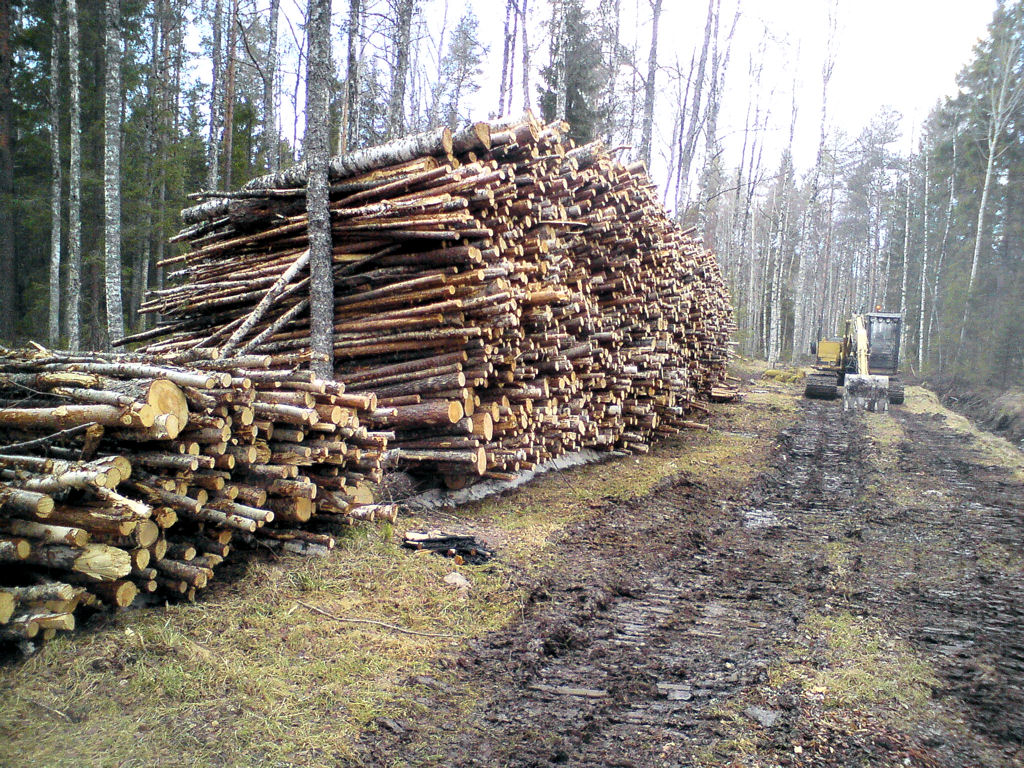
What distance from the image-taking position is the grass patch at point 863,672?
375cm

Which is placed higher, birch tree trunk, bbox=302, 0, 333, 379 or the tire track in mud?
birch tree trunk, bbox=302, 0, 333, 379

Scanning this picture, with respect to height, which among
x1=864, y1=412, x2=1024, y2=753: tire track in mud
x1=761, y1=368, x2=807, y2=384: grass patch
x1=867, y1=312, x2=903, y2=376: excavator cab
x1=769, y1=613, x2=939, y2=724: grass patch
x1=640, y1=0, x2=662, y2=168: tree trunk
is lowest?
x1=864, y1=412, x2=1024, y2=753: tire track in mud

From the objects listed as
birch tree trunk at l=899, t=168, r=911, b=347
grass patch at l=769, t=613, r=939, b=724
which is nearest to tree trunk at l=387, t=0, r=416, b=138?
grass patch at l=769, t=613, r=939, b=724

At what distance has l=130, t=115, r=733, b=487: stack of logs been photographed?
693cm

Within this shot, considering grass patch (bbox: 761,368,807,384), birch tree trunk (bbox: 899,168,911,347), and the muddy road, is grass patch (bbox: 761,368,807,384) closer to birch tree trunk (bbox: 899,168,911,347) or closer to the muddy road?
birch tree trunk (bbox: 899,168,911,347)

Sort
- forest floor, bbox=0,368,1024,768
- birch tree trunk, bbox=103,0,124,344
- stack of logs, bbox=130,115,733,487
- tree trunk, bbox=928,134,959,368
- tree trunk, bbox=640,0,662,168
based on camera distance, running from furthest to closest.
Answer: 1. tree trunk, bbox=928,134,959,368
2. tree trunk, bbox=640,0,662,168
3. birch tree trunk, bbox=103,0,124,344
4. stack of logs, bbox=130,115,733,487
5. forest floor, bbox=0,368,1024,768

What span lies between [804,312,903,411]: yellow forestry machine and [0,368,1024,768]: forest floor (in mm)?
12880

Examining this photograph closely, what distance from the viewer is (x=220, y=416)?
14.6 feet

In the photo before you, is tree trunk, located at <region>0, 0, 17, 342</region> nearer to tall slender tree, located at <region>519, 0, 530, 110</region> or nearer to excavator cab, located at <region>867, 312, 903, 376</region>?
tall slender tree, located at <region>519, 0, 530, 110</region>

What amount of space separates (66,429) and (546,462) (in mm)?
6273

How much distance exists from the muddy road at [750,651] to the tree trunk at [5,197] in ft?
47.3

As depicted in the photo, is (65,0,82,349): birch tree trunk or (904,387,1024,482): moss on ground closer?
(904,387,1024,482): moss on ground

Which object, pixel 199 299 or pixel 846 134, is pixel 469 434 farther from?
pixel 846 134

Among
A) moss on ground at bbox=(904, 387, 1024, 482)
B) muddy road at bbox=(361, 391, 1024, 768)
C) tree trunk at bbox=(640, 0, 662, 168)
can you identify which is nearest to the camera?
muddy road at bbox=(361, 391, 1024, 768)
